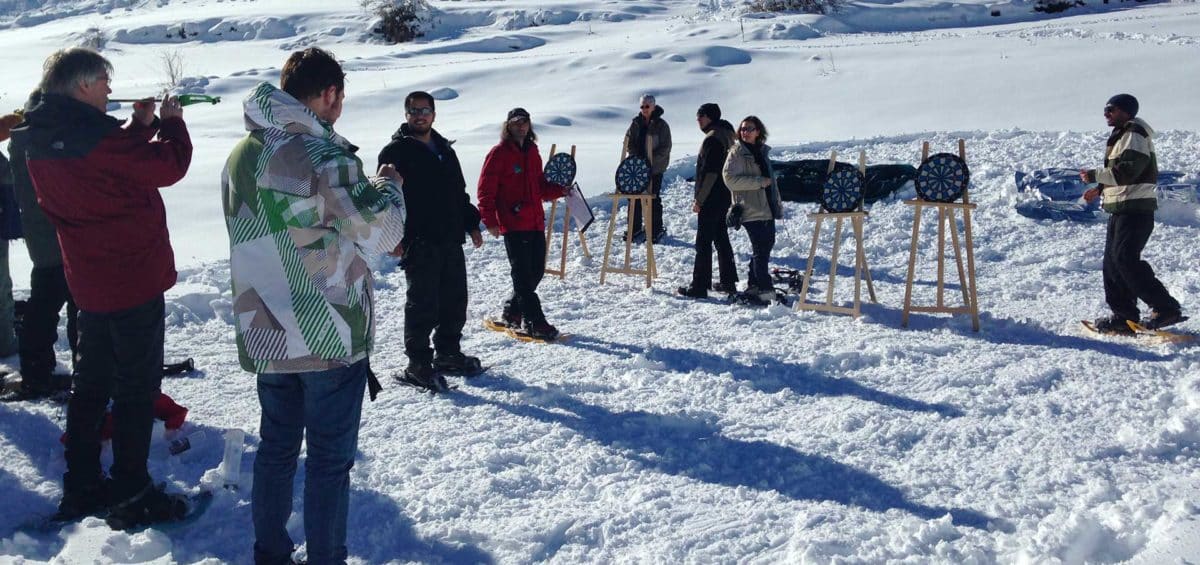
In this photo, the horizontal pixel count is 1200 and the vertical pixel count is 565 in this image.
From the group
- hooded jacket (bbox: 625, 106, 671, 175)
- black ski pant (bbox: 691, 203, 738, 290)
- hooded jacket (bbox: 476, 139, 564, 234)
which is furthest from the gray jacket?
hooded jacket (bbox: 625, 106, 671, 175)

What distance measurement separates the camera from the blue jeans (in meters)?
3.14

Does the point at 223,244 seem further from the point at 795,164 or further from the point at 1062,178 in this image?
the point at 1062,178

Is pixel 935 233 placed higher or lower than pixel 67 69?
lower

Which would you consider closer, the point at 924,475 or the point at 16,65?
the point at 924,475

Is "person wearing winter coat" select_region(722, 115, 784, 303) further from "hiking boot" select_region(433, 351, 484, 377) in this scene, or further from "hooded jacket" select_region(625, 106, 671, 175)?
"hiking boot" select_region(433, 351, 484, 377)

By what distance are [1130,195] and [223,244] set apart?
304 inches

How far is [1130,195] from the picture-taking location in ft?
20.6

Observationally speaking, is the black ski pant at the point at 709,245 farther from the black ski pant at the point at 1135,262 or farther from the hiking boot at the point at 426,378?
the hiking boot at the point at 426,378

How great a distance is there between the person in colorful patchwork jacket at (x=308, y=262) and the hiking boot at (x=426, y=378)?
2.50m

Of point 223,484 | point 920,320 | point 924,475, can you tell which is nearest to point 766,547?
point 924,475

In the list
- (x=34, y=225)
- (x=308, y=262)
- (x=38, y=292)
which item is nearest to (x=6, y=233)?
(x=34, y=225)

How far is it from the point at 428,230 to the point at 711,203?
320 centimetres

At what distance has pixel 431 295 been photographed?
5656 millimetres

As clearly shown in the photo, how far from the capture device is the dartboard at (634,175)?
8.62 m
